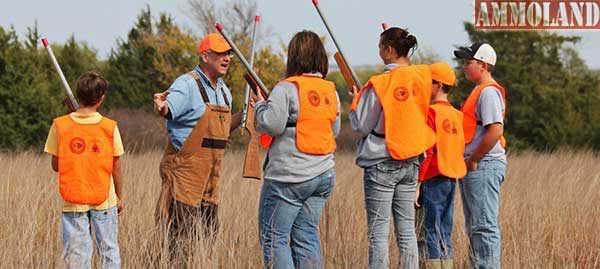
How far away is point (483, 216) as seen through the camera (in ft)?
18.0

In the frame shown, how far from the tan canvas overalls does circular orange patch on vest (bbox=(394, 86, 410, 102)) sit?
115cm

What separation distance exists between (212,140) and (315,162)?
95 centimetres

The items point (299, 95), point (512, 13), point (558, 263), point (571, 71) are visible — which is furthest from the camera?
point (571, 71)

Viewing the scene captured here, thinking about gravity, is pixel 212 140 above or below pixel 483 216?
above

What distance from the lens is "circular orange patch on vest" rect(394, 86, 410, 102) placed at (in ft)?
16.0

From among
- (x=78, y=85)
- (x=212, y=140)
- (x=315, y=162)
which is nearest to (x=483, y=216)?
(x=315, y=162)

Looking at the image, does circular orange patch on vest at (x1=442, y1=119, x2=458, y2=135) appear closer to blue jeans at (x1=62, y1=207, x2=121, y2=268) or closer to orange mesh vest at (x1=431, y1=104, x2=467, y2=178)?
orange mesh vest at (x1=431, y1=104, x2=467, y2=178)

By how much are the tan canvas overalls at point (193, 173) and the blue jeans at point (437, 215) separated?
1280 millimetres

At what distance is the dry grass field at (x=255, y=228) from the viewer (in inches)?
218

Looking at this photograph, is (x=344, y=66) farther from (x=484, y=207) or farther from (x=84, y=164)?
(x=84, y=164)

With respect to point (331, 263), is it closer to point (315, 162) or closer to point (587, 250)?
point (315, 162)

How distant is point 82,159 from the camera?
4.74 meters

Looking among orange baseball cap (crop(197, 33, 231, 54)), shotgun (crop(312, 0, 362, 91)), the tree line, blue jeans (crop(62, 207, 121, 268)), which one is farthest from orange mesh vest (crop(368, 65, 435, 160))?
the tree line

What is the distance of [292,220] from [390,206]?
0.57 metres
